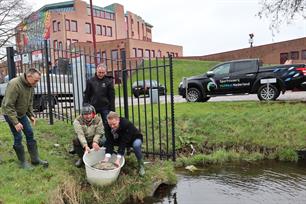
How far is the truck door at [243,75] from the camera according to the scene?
15341 mm

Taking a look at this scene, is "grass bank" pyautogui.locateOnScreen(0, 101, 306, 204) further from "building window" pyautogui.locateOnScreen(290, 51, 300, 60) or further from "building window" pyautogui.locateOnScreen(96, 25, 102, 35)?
"building window" pyautogui.locateOnScreen(96, 25, 102, 35)

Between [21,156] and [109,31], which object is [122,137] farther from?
[109,31]

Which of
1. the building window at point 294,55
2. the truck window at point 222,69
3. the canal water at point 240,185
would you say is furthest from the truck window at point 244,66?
the building window at point 294,55

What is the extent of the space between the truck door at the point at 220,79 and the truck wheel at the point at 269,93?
1.47m

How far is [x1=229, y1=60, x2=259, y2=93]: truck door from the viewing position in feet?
50.3

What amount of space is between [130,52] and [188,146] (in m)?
43.3

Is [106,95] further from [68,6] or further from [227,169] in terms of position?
[68,6]

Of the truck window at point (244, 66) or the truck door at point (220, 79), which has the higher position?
the truck window at point (244, 66)

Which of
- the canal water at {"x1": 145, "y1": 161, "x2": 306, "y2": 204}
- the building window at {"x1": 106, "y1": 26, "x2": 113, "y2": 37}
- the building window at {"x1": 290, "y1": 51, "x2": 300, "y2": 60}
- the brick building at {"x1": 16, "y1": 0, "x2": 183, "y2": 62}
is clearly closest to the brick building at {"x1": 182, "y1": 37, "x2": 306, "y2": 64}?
the building window at {"x1": 290, "y1": 51, "x2": 300, "y2": 60}

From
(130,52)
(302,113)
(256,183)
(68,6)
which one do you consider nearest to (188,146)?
(256,183)

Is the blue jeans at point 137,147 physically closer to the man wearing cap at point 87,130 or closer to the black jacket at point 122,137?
the black jacket at point 122,137

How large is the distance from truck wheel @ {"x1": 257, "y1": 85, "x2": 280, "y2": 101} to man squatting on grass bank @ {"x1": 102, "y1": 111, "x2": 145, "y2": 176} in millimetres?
9251

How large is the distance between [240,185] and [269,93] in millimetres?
8260

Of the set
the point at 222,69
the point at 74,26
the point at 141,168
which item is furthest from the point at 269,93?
the point at 74,26
